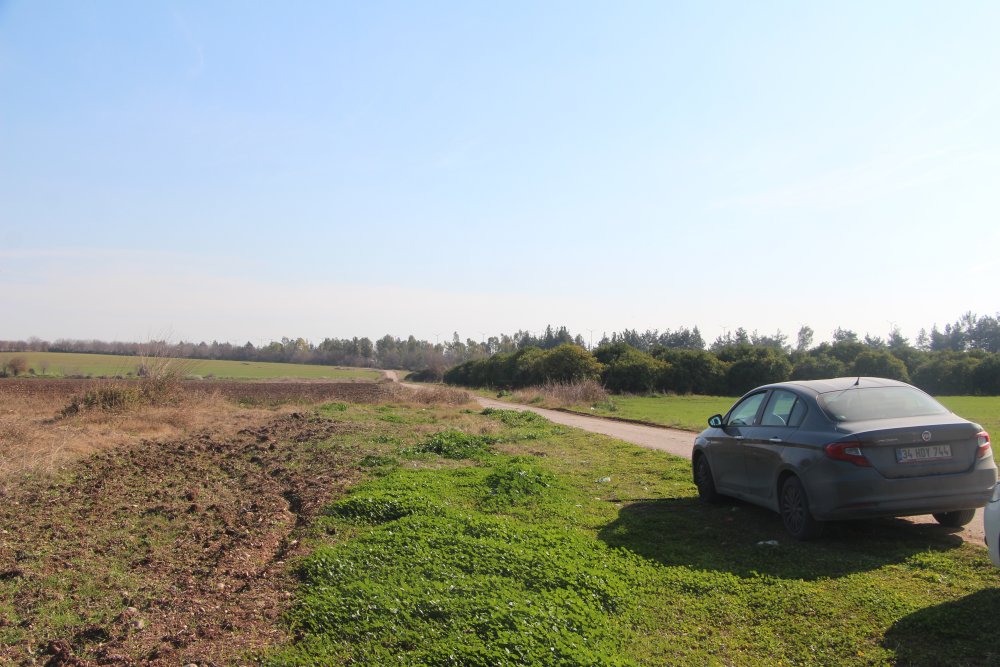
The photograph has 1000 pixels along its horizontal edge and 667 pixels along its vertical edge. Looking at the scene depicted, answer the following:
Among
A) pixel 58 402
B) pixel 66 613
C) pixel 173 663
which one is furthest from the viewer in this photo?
pixel 58 402

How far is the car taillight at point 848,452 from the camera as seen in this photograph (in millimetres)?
6238

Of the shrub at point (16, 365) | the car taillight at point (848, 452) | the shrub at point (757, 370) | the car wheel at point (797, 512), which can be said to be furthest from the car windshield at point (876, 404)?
the shrub at point (16, 365)

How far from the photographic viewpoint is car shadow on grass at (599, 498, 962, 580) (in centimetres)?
587

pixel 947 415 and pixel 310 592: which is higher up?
pixel 947 415

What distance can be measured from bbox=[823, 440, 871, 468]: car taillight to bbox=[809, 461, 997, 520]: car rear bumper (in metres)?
0.08

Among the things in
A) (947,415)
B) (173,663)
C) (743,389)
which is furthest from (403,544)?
(743,389)

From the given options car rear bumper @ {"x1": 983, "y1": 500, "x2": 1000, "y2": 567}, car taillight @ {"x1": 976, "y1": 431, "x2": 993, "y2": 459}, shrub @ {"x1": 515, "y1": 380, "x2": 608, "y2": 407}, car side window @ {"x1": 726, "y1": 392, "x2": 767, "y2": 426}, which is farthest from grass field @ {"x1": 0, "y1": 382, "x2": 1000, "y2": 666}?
shrub @ {"x1": 515, "y1": 380, "x2": 608, "y2": 407}

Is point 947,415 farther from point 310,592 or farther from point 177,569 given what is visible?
point 177,569

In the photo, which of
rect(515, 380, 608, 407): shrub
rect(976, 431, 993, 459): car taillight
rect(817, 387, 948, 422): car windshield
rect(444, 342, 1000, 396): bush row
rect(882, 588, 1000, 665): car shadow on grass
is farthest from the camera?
rect(444, 342, 1000, 396): bush row

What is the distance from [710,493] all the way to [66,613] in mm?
7157

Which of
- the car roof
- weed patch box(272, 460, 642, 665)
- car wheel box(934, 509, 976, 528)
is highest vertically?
the car roof

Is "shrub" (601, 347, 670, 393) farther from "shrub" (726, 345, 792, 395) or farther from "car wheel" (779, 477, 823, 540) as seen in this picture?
"car wheel" (779, 477, 823, 540)

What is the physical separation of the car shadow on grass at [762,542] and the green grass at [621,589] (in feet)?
0.09

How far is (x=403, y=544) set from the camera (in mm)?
6051
